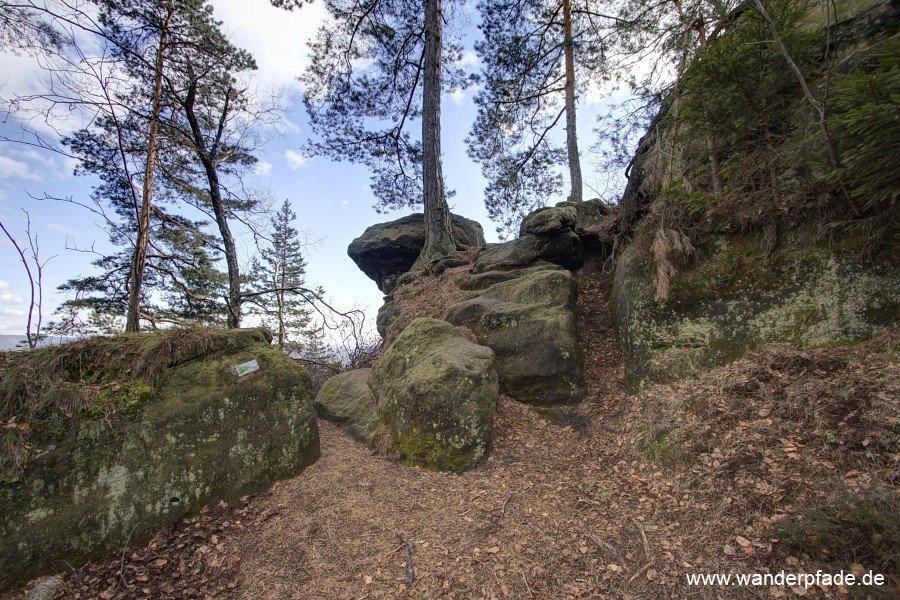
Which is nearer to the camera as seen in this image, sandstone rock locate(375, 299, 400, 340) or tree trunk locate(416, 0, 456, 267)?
sandstone rock locate(375, 299, 400, 340)

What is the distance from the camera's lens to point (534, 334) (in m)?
5.64

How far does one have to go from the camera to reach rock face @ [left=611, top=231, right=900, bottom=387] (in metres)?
3.77

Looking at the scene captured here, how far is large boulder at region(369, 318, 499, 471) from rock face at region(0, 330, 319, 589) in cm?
119

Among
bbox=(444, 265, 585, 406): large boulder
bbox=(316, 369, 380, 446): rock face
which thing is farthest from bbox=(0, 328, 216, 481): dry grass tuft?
bbox=(444, 265, 585, 406): large boulder

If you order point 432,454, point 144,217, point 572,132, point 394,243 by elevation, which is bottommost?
point 432,454

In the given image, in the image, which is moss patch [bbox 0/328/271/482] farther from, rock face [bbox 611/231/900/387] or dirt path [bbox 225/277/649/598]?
rock face [bbox 611/231/900/387]

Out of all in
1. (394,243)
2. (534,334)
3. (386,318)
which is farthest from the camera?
(394,243)

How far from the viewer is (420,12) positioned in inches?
431

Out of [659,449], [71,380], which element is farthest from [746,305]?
[71,380]

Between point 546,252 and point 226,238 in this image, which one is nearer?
point 546,252

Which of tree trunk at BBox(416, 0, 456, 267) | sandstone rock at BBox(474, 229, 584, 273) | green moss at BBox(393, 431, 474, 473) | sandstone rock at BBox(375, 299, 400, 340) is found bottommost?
green moss at BBox(393, 431, 474, 473)

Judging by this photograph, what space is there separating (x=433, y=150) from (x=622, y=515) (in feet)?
32.2

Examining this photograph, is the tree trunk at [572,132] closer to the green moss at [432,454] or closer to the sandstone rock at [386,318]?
the sandstone rock at [386,318]

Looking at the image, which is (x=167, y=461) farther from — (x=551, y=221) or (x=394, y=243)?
(x=394, y=243)
